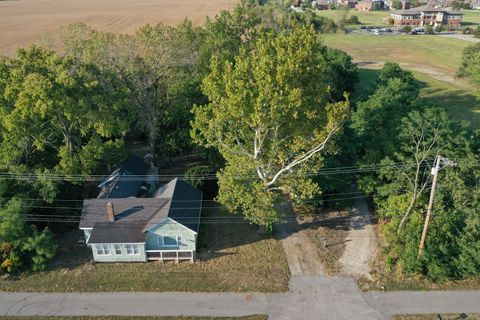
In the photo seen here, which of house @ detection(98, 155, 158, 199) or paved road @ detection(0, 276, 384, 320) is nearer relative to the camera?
paved road @ detection(0, 276, 384, 320)

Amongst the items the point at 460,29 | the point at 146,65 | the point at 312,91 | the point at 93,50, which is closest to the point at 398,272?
the point at 312,91

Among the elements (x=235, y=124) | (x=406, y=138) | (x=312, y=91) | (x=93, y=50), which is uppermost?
(x=93, y=50)

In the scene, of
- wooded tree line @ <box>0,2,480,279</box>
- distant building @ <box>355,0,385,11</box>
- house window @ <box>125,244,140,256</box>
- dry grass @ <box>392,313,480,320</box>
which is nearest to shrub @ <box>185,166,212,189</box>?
wooded tree line @ <box>0,2,480,279</box>

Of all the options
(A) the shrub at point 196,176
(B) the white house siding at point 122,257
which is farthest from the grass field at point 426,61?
(B) the white house siding at point 122,257

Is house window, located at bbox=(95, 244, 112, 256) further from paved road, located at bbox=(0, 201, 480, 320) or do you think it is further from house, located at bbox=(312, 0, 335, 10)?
house, located at bbox=(312, 0, 335, 10)

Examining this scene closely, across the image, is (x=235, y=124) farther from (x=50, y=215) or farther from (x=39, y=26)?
(x=39, y=26)

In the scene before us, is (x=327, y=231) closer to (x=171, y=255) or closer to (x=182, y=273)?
(x=182, y=273)
